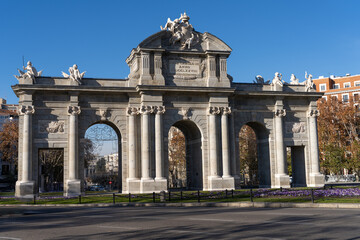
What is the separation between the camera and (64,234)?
14.5 metres

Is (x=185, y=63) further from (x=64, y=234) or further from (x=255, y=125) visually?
(x=64, y=234)

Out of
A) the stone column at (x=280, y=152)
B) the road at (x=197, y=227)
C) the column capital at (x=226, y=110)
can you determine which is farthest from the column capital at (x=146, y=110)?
the road at (x=197, y=227)

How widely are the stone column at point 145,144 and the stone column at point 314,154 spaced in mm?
17442

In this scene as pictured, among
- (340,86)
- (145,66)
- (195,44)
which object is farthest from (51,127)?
(340,86)

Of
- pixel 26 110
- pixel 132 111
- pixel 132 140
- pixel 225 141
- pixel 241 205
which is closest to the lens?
pixel 241 205

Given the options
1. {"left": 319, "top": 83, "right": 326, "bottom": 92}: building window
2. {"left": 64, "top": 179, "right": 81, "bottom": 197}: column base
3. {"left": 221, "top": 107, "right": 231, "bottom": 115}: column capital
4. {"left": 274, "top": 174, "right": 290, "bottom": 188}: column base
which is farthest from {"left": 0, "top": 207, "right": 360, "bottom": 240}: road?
{"left": 319, "top": 83, "right": 326, "bottom": 92}: building window

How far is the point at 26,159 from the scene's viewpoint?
37.2 m

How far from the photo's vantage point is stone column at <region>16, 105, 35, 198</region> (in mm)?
36531

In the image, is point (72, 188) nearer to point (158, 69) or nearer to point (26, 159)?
point (26, 159)

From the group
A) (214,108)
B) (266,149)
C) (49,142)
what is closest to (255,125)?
(266,149)

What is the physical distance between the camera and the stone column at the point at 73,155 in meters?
37.6

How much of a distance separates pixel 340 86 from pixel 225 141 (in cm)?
6306

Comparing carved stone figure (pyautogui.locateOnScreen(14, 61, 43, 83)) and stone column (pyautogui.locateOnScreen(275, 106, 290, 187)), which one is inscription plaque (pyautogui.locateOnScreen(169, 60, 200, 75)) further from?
carved stone figure (pyautogui.locateOnScreen(14, 61, 43, 83))

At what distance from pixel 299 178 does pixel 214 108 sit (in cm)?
1304
